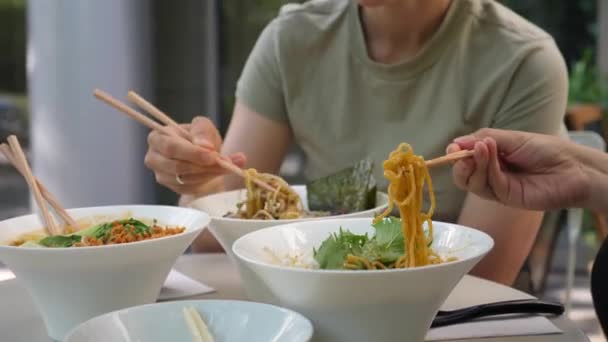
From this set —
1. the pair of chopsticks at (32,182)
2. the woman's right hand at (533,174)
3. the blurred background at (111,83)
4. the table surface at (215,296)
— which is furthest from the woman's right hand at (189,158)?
the blurred background at (111,83)

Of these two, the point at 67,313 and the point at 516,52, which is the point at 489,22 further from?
the point at 67,313

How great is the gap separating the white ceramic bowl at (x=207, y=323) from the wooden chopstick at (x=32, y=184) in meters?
0.31

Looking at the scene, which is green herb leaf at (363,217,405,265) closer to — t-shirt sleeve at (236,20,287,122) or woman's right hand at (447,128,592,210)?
woman's right hand at (447,128,592,210)

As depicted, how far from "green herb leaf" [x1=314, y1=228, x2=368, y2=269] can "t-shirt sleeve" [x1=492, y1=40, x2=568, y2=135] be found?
690 millimetres

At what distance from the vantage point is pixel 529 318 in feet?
3.27

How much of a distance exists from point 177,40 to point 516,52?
229 centimetres

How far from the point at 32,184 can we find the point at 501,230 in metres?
0.80

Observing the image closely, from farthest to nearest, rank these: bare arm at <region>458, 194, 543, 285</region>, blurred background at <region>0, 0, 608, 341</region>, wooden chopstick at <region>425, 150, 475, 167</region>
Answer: blurred background at <region>0, 0, 608, 341</region> < bare arm at <region>458, 194, 543, 285</region> < wooden chopstick at <region>425, 150, 475, 167</region>

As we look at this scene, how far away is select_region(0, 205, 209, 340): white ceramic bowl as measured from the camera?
0.88 m

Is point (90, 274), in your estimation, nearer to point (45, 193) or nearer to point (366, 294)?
point (45, 193)

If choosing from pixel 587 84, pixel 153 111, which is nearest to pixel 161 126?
pixel 153 111

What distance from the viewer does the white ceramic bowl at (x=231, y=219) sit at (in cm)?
102

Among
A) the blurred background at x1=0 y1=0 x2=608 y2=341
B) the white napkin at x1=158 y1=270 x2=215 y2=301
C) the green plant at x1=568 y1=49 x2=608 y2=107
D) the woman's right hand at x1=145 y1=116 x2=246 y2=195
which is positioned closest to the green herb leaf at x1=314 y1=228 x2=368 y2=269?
the white napkin at x1=158 y1=270 x2=215 y2=301

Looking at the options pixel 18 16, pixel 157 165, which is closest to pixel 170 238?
pixel 157 165
